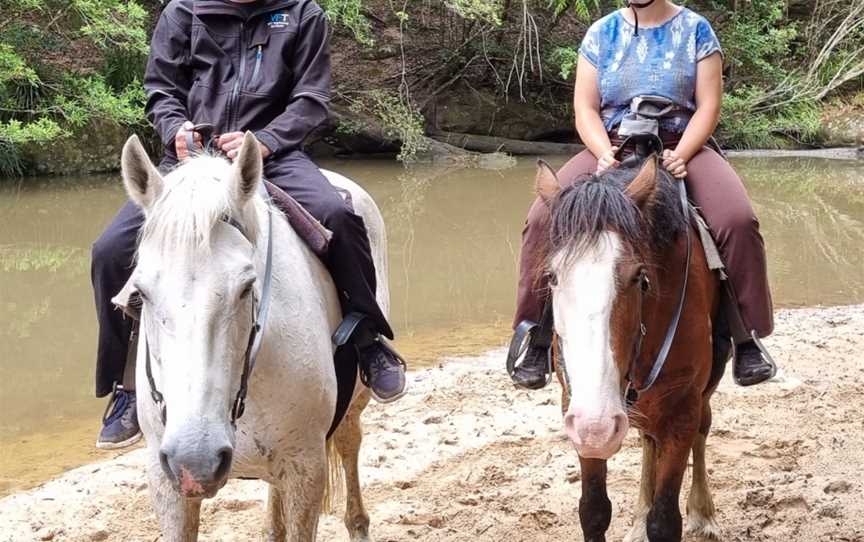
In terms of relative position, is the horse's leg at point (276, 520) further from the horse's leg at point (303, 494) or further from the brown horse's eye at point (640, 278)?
the brown horse's eye at point (640, 278)

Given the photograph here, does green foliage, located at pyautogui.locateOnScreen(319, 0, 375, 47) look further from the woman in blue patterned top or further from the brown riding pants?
the brown riding pants

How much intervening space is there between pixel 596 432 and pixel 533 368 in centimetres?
109

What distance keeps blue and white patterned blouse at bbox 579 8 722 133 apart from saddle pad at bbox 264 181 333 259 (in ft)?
4.88

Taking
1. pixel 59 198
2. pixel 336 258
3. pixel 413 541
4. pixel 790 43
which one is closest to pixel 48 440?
pixel 413 541

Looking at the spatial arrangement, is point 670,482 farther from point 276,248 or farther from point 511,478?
point 276,248

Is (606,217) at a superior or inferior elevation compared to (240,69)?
inferior

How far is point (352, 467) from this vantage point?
4.04 meters

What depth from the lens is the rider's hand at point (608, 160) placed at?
3.54m

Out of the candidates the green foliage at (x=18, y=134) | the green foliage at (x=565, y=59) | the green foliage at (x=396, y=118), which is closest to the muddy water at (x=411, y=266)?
the green foliage at (x=18, y=134)

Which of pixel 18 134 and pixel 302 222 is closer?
pixel 302 222

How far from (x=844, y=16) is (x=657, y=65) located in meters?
20.1

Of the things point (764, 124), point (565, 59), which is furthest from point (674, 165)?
point (764, 124)

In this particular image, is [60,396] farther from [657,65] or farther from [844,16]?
[844,16]

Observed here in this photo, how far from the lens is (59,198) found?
1320 cm
